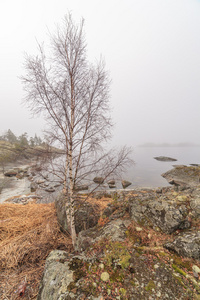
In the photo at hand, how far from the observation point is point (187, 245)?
283cm

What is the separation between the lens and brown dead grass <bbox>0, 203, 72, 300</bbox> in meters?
3.09

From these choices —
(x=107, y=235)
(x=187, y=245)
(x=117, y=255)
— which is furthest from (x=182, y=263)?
(x=107, y=235)

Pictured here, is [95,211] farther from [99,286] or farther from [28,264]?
[99,286]

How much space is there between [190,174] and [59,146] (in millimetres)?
27458

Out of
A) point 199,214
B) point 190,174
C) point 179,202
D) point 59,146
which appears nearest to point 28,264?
point 59,146

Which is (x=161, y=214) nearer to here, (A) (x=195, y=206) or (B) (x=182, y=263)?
(A) (x=195, y=206)

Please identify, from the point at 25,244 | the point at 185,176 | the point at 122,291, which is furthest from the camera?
the point at 185,176

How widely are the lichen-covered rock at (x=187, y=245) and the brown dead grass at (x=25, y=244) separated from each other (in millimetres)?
3774

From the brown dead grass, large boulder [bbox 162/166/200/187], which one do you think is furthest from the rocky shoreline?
large boulder [bbox 162/166/200/187]

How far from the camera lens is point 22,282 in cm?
306

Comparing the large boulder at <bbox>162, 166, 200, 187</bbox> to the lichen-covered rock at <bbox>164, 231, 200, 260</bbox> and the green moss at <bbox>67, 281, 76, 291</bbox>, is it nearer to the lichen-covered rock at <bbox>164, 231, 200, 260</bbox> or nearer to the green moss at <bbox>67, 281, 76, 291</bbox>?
the lichen-covered rock at <bbox>164, 231, 200, 260</bbox>

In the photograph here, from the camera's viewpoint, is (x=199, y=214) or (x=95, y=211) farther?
(x=95, y=211)

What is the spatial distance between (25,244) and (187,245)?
5.55 m

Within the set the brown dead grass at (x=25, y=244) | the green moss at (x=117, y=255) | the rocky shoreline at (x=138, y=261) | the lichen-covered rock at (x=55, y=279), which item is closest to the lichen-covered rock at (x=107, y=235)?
the rocky shoreline at (x=138, y=261)
